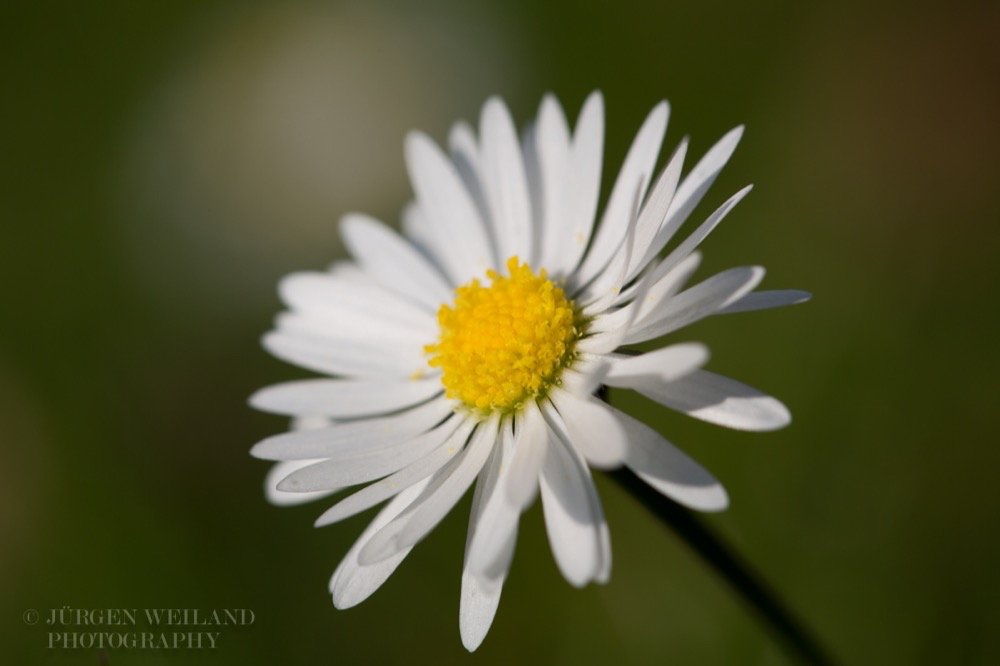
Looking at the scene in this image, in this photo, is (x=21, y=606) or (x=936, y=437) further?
(x=21, y=606)

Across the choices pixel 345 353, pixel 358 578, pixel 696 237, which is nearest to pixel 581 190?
pixel 696 237

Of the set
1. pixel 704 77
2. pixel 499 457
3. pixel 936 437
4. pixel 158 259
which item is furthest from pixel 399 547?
pixel 158 259

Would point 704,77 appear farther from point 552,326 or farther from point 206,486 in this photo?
point 206,486

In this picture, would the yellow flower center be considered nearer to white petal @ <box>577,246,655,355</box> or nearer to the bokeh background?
white petal @ <box>577,246,655,355</box>

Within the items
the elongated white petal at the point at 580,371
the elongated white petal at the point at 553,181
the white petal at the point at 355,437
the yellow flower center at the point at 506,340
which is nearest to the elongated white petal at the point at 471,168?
the elongated white petal at the point at 553,181

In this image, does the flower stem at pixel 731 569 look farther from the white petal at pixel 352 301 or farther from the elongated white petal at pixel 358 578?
the white petal at pixel 352 301

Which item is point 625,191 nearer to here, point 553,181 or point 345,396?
point 553,181
